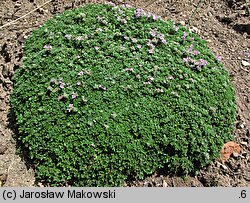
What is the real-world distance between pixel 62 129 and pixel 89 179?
1.63 feet

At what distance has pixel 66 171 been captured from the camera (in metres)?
3.59

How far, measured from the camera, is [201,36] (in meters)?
4.91

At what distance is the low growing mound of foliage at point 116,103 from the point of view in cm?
362

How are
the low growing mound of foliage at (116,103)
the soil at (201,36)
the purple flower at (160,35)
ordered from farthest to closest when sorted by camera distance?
the purple flower at (160,35)
the soil at (201,36)
the low growing mound of foliage at (116,103)

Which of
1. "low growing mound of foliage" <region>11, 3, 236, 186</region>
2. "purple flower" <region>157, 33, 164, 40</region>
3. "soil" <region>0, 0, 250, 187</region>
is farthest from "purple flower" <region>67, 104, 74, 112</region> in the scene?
"purple flower" <region>157, 33, 164, 40</region>

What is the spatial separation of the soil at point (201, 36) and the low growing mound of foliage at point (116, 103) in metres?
0.14

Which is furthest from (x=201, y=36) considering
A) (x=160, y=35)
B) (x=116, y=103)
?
(x=116, y=103)

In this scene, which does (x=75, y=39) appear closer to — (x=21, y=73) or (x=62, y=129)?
(x=21, y=73)

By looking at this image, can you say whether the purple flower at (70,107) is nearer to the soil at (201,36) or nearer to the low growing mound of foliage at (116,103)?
the low growing mound of foliage at (116,103)

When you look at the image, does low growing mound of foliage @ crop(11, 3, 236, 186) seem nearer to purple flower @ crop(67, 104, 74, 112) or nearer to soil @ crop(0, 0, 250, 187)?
purple flower @ crop(67, 104, 74, 112)

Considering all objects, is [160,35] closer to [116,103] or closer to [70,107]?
[116,103]

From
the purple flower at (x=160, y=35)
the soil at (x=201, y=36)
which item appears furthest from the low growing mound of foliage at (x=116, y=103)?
the soil at (x=201, y=36)

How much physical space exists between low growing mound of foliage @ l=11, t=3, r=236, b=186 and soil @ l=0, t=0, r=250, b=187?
0.45ft
